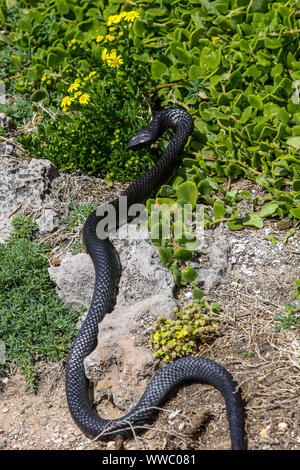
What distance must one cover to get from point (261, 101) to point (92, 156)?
1.78 metres

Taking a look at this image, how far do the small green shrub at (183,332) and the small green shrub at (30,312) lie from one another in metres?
0.86

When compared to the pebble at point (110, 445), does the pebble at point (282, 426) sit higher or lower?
higher

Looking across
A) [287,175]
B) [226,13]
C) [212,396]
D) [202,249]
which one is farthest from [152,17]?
[212,396]

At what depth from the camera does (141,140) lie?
18.1 feet

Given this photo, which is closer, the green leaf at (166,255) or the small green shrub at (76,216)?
the green leaf at (166,255)

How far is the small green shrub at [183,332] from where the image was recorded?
4.08 metres

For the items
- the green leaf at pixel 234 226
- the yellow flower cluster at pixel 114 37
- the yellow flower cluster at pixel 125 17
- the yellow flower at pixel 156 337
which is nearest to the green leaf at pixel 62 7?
the yellow flower cluster at pixel 114 37

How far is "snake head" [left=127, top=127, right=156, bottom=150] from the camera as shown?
5520mm

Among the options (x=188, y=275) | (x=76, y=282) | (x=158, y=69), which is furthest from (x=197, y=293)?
(x=158, y=69)

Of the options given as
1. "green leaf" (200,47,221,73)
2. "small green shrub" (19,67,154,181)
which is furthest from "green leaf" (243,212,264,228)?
"green leaf" (200,47,221,73)

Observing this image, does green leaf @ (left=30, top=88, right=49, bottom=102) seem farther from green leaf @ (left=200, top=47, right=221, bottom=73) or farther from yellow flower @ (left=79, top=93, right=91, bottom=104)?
green leaf @ (left=200, top=47, right=221, bottom=73)

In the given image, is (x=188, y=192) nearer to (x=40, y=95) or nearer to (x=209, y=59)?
(x=209, y=59)

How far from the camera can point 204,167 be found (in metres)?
5.43

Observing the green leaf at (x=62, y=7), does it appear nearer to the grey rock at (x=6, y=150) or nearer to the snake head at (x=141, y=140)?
the grey rock at (x=6, y=150)
